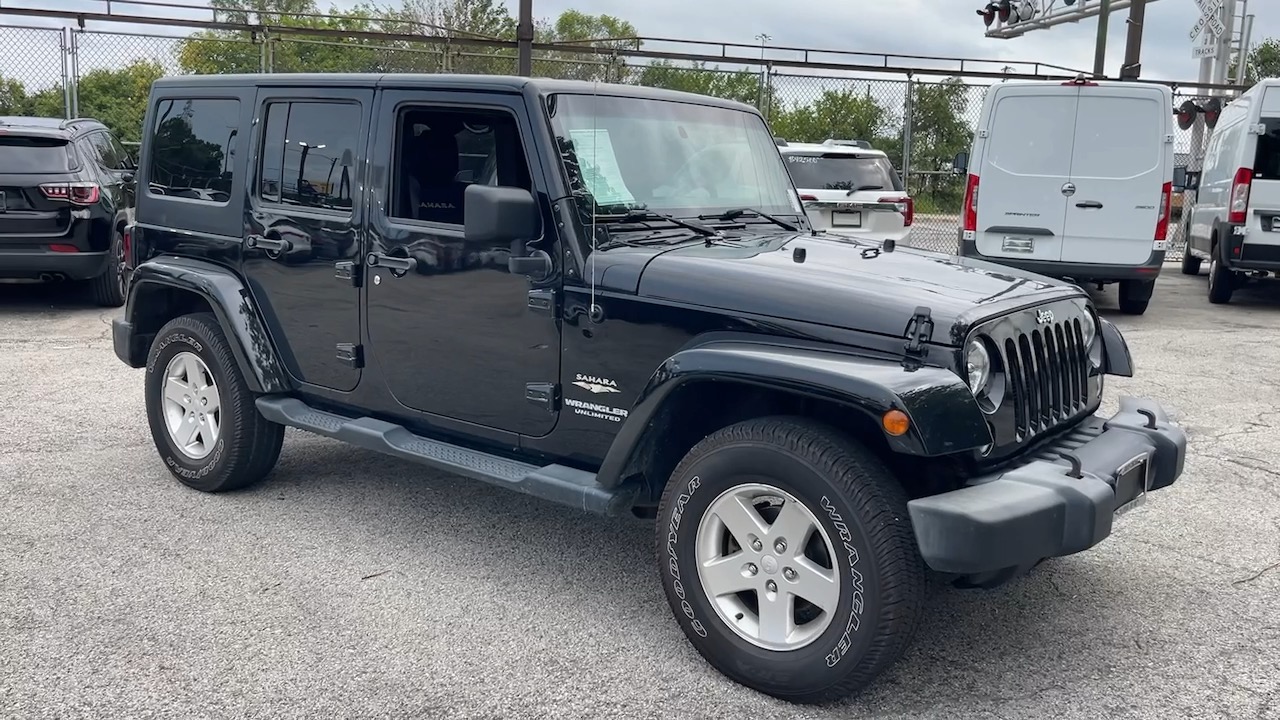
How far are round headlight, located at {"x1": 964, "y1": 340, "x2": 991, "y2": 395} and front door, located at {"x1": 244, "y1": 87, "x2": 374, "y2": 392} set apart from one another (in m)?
2.47

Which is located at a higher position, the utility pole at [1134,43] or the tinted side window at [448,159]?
the utility pole at [1134,43]

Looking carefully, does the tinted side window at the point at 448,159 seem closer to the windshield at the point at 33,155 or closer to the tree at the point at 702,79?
the windshield at the point at 33,155

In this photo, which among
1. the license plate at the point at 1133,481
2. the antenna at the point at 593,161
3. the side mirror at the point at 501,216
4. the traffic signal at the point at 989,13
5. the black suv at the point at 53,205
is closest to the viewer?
the license plate at the point at 1133,481

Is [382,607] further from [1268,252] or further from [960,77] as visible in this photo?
[960,77]

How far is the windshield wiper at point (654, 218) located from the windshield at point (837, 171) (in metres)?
7.55

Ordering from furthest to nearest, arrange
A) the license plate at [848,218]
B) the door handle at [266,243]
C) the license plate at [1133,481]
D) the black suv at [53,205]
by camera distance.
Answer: the license plate at [848,218] < the black suv at [53,205] < the door handle at [266,243] < the license plate at [1133,481]

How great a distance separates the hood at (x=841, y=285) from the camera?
3.26m

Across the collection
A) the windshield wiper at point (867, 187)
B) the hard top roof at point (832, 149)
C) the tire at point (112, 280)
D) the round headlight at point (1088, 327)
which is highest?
the hard top roof at point (832, 149)

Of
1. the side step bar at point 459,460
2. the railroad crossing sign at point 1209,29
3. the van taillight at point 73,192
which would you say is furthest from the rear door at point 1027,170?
the railroad crossing sign at point 1209,29

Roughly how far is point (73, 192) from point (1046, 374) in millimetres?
9190

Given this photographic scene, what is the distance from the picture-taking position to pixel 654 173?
4.20m

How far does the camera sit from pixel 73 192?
997 cm

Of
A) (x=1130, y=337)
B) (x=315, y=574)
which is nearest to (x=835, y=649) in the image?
(x=315, y=574)

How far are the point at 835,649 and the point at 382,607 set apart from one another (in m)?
1.68
